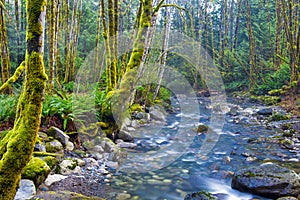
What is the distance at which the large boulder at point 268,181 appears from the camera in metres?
3.90

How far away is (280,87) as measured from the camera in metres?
14.6

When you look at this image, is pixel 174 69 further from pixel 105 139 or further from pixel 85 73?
pixel 105 139

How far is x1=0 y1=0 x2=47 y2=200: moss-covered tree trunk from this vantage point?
1957mm

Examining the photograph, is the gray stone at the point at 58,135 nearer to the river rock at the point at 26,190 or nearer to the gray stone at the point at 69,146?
the gray stone at the point at 69,146

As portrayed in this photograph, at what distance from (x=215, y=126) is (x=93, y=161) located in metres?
5.86

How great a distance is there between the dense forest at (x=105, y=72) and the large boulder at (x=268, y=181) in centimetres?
307

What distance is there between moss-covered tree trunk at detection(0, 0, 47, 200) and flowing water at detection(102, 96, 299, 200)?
2.02 metres

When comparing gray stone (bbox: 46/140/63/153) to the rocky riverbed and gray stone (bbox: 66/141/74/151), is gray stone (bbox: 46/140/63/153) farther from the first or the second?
gray stone (bbox: 66/141/74/151)

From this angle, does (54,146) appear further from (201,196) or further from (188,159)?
(188,159)

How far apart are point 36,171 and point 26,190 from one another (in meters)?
0.36

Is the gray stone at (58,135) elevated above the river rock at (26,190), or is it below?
above

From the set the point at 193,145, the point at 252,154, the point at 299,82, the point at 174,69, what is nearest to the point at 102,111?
the point at 193,145

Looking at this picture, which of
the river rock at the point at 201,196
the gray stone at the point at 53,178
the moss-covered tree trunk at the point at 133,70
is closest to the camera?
the river rock at the point at 201,196

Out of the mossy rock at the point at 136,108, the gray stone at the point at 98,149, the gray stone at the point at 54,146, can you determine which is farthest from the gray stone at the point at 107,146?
the mossy rock at the point at 136,108
